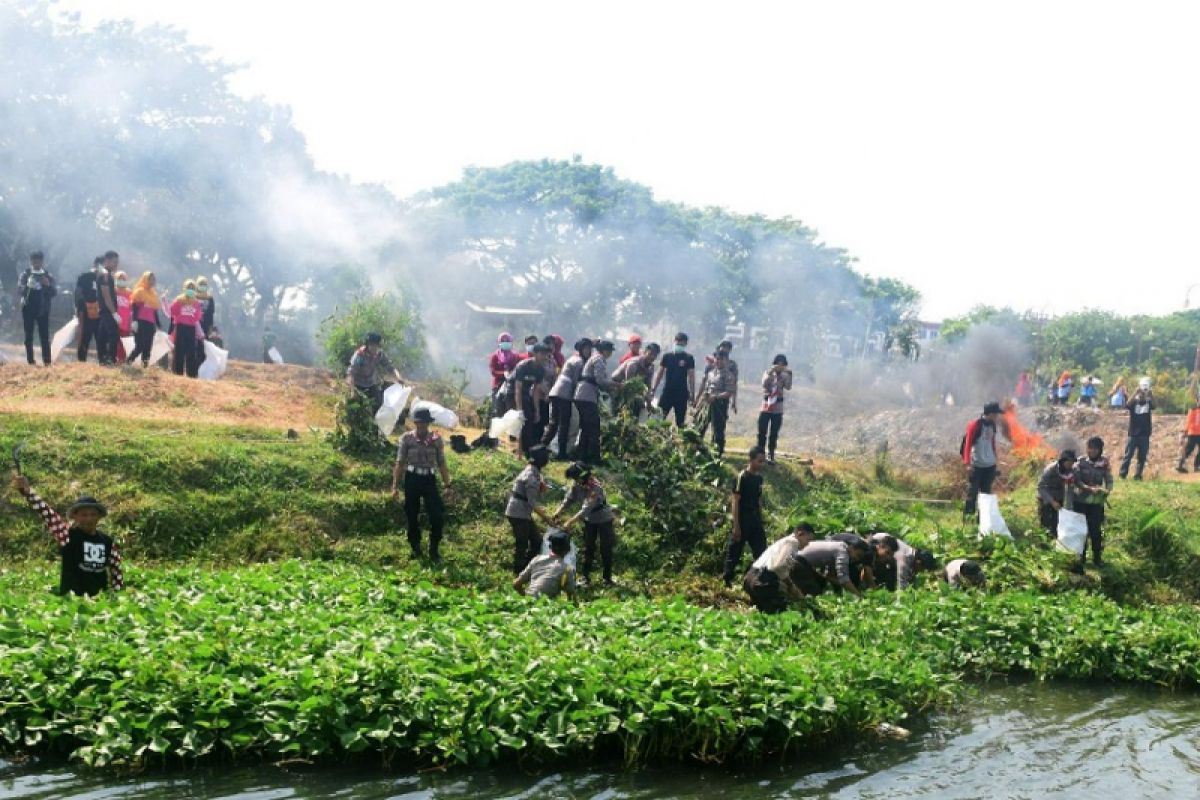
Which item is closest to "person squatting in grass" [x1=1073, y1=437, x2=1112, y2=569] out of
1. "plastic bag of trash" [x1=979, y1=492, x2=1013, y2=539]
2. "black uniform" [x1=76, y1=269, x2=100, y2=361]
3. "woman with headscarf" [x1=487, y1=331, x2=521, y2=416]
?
"plastic bag of trash" [x1=979, y1=492, x2=1013, y2=539]

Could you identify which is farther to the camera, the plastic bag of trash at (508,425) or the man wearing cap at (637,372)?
the man wearing cap at (637,372)

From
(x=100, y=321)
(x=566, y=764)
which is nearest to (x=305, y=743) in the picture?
(x=566, y=764)

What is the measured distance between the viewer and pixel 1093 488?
54.6 feet

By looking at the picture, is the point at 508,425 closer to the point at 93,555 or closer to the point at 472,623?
the point at 472,623

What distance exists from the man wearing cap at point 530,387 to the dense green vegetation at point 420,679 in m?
6.51

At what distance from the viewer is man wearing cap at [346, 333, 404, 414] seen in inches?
709

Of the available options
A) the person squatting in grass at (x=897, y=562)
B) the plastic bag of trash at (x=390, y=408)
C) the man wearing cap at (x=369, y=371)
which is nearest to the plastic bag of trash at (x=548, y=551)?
the person squatting in grass at (x=897, y=562)

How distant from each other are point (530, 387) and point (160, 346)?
7.40 metres

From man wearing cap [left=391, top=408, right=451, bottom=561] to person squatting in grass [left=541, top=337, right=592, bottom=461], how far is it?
3049 mm

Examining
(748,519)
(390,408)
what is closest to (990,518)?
(748,519)

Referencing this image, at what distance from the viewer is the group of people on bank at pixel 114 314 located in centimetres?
1967

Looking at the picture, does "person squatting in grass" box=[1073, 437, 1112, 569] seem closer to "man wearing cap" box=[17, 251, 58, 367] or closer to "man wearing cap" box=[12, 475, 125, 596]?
"man wearing cap" box=[12, 475, 125, 596]

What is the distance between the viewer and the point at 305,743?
8.19 m

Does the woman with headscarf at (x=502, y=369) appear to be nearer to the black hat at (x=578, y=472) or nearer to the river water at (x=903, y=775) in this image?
the black hat at (x=578, y=472)
